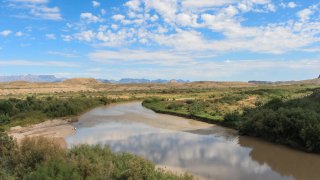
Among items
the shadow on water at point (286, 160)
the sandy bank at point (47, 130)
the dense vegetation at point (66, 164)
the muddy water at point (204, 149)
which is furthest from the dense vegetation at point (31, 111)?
the shadow on water at point (286, 160)

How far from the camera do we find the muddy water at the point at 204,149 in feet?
74.0

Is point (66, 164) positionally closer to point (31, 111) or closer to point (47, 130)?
point (47, 130)

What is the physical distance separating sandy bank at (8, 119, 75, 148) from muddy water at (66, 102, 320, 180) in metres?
1.22

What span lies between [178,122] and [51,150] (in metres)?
26.8

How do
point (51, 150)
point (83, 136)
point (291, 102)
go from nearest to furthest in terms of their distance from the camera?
point (51, 150), point (83, 136), point (291, 102)

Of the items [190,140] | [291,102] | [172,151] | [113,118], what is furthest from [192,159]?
[113,118]

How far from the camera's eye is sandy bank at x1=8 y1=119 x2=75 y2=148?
35.3 metres

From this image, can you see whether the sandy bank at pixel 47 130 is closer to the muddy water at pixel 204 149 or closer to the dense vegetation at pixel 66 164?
the muddy water at pixel 204 149

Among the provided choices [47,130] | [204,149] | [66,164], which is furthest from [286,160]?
[47,130]

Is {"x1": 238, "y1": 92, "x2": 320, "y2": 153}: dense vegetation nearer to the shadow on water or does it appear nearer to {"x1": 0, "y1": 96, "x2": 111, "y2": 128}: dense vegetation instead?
the shadow on water

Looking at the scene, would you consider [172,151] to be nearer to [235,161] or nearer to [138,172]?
[235,161]

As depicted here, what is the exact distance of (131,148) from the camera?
28.7 m

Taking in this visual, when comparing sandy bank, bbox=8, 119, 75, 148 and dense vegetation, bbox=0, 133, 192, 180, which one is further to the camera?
sandy bank, bbox=8, 119, 75, 148

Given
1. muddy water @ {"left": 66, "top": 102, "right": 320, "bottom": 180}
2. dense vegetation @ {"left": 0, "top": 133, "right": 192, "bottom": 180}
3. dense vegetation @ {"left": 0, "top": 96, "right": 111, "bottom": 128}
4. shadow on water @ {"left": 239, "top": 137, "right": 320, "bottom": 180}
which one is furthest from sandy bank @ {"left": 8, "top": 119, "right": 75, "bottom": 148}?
shadow on water @ {"left": 239, "top": 137, "right": 320, "bottom": 180}
